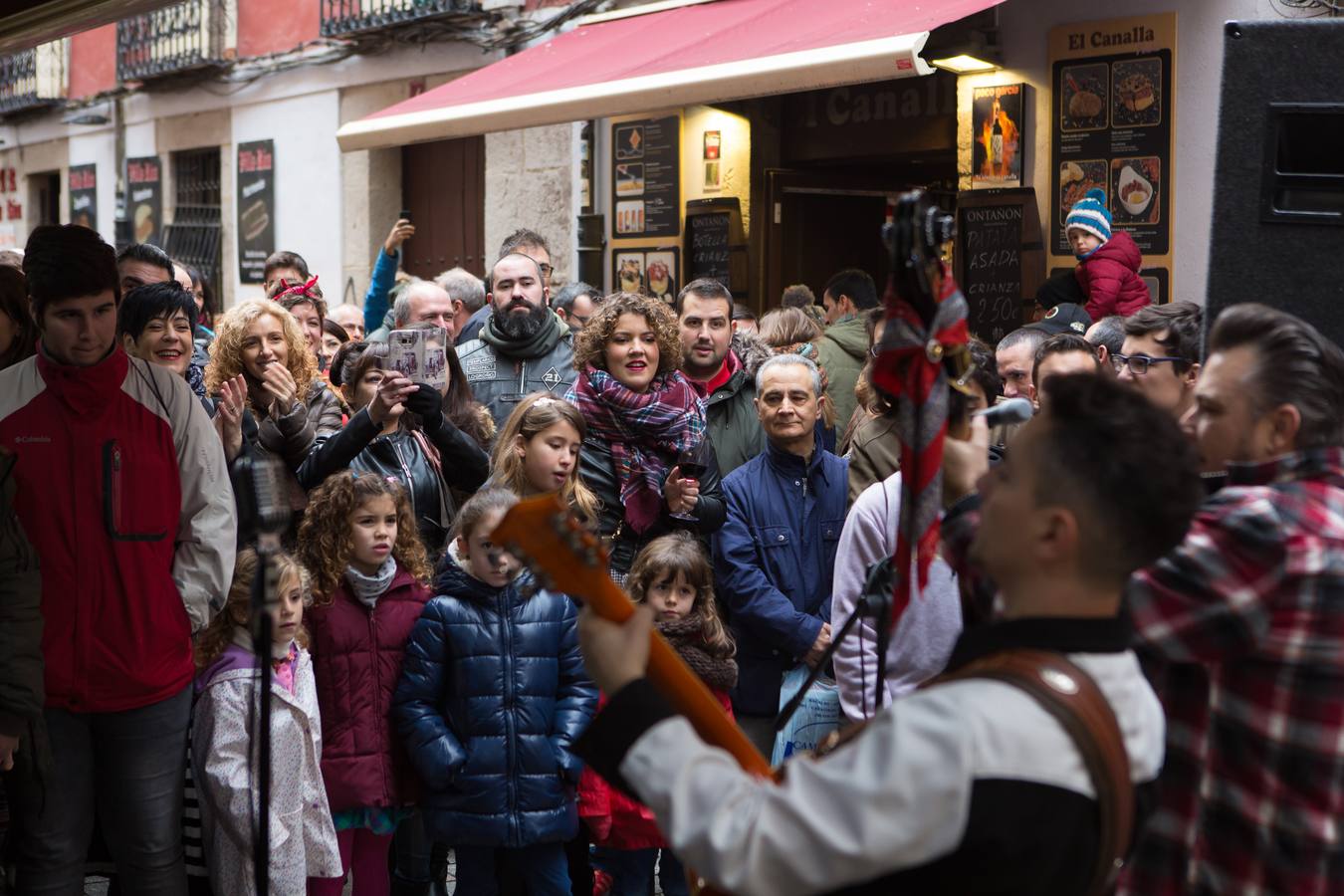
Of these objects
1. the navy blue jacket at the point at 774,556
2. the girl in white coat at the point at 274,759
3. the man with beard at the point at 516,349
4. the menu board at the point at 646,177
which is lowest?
the girl in white coat at the point at 274,759

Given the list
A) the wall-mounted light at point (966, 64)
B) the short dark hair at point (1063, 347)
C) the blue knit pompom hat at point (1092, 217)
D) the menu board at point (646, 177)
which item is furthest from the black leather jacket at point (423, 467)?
the menu board at point (646, 177)

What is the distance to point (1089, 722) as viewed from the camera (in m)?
1.99

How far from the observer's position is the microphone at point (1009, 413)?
2.60 m

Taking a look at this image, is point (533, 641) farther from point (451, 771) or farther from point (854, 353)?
point (854, 353)

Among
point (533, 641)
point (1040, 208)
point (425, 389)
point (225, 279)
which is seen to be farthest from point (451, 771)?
point (225, 279)

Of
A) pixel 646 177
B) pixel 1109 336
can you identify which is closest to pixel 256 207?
pixel 646 177

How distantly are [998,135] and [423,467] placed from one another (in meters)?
5.21

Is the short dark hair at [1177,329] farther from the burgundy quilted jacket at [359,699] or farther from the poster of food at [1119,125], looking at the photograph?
the poster of food at [1119,125]

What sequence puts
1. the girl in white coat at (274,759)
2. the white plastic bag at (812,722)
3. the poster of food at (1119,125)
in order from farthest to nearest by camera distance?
the poster of food at (1119,125) → the white plastic bag at (812,722) → the girl in white coat at (274,759)

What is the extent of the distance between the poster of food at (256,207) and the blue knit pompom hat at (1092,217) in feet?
31.0

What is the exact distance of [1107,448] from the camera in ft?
6.84

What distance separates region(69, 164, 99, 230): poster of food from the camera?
1872 centimetres

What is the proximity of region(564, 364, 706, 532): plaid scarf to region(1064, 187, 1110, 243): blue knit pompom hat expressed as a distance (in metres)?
3.53

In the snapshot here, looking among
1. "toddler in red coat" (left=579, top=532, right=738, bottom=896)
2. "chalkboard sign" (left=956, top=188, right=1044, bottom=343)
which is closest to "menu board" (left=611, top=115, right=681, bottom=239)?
"chalkboard sign" (left=956, top=188, right=1044, bottom=343)
